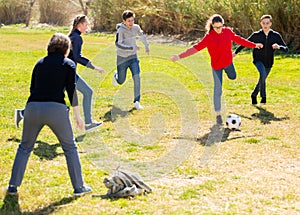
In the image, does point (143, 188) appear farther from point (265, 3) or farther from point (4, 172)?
point (265, 3)

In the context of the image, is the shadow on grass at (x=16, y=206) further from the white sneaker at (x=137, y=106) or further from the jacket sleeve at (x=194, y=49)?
the white sneaker at (x=137, y=106)

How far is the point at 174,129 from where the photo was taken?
31.7 feet

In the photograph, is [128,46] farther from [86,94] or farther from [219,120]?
[219,120]

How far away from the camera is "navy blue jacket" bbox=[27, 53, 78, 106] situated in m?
5.83

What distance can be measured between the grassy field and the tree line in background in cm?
823

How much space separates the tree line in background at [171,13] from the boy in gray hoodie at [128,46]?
1212 centimetres

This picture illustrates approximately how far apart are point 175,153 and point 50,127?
2602 millimetres

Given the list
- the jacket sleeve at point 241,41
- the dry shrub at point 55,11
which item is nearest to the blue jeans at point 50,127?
the jacket sleeve at point 241,41

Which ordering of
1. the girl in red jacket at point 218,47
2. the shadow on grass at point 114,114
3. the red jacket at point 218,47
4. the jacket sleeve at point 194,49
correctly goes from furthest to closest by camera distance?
the shadow on grass at point 114,114, the red jacket at point 218,47, the girl in red jacket at point 218,47, the jacket sleeve at point 194,49

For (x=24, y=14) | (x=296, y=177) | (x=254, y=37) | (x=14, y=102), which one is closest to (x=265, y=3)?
(x=254, y=37)

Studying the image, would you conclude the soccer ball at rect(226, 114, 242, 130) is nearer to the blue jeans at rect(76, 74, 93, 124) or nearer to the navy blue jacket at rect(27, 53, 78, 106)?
the blue jeans at rect(76, 74, 93, 124)

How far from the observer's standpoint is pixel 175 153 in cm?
812

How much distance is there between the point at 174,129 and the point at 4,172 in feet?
11.3

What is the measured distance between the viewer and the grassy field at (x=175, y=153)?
5.89 meters
